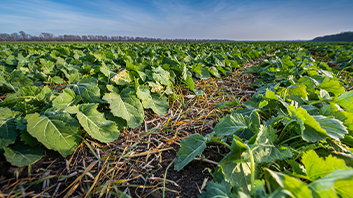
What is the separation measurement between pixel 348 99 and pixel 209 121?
1527 millimetres

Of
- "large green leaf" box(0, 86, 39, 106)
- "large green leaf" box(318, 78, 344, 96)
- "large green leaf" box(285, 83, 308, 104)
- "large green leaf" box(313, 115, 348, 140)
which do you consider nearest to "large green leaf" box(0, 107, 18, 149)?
"large green leaf" box(0, 86, 39, 106)

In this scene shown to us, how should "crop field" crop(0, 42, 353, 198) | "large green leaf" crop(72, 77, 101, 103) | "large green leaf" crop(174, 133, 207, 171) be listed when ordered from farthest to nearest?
"large green leaf" crop(72, 77, 101, 103), "large green leaf" crop(174, 133, 207, 171), "crop field" crop(0, 42, 353, 198)

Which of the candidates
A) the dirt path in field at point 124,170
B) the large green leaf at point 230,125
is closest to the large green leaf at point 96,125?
the dirt path in field at point 124,170

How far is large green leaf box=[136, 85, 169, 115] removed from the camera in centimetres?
226

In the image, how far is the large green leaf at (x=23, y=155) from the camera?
4.13 ft

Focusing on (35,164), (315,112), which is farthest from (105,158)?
(315,112)

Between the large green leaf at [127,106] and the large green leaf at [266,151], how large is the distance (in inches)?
52.3

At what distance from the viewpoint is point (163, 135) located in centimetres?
200

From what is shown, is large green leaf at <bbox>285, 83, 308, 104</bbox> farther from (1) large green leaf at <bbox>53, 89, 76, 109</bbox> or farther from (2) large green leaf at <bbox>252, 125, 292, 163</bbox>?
(1) large green leaf at <bbox>53, 89, 76, 109</bbox>

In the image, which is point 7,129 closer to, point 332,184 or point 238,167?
point 238,167

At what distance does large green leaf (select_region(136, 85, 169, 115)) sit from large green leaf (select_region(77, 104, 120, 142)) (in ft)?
2.06

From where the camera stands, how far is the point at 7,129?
4.62 ft

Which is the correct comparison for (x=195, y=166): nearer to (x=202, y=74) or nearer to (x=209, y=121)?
(x=209, y=121)

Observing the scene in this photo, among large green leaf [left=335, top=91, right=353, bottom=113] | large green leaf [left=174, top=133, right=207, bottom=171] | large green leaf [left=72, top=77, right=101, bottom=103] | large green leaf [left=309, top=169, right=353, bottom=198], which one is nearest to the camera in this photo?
large green leaf [left=309, top=169, right=353, bottom=198]
